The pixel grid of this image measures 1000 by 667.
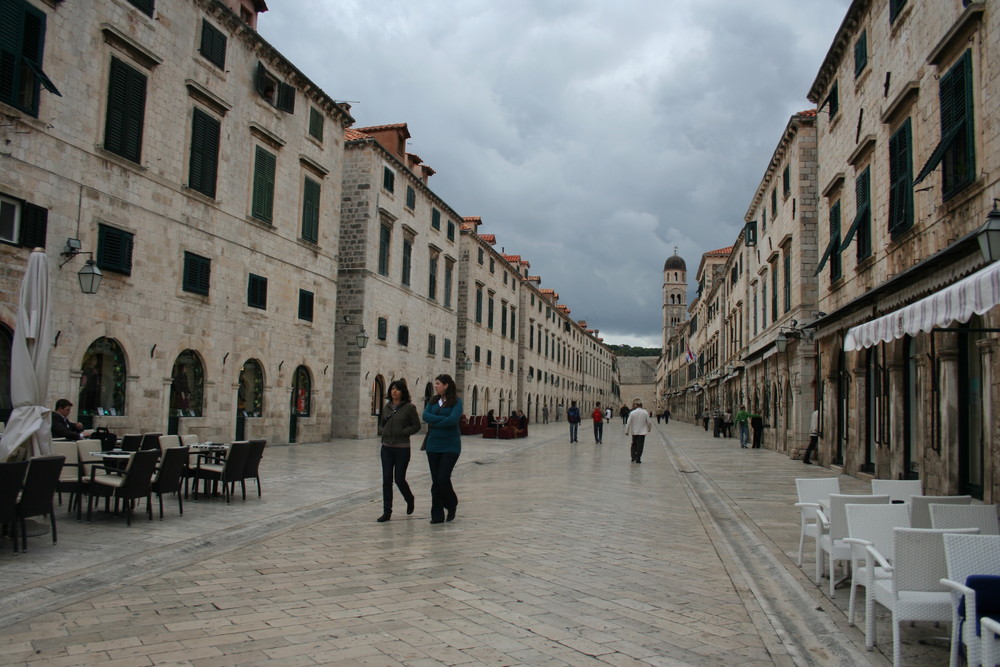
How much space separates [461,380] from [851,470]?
2543cm

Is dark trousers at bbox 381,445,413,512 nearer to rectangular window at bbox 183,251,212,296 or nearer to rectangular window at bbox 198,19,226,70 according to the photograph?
rectangular window at bbox 183,251,212,296

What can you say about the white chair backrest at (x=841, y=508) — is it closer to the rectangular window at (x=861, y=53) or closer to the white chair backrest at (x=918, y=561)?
the white chair backrest at (x=918, y=561)

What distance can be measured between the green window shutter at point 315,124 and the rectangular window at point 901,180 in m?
16.9

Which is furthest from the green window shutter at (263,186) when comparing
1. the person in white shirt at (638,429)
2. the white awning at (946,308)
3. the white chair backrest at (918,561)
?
the white chair backrest at (918,561)

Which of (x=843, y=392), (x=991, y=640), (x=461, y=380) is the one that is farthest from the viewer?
(x=461, y=380)

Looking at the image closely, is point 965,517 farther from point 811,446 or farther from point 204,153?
point 204,153

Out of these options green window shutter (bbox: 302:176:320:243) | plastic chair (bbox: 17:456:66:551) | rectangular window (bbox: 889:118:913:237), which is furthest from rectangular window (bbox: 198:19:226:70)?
rectangular window (bbox: 889:118:913:237)

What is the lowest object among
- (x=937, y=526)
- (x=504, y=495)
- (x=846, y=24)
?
(x=504, y=495)

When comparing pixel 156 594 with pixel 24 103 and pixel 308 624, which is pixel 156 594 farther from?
pixel 24 103

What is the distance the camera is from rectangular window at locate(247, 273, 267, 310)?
1994cm

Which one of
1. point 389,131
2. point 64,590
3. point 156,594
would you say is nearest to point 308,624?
point 156,594

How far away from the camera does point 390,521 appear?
29.2 feet

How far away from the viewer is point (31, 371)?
7.88 meters

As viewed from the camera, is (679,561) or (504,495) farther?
(504,495)
